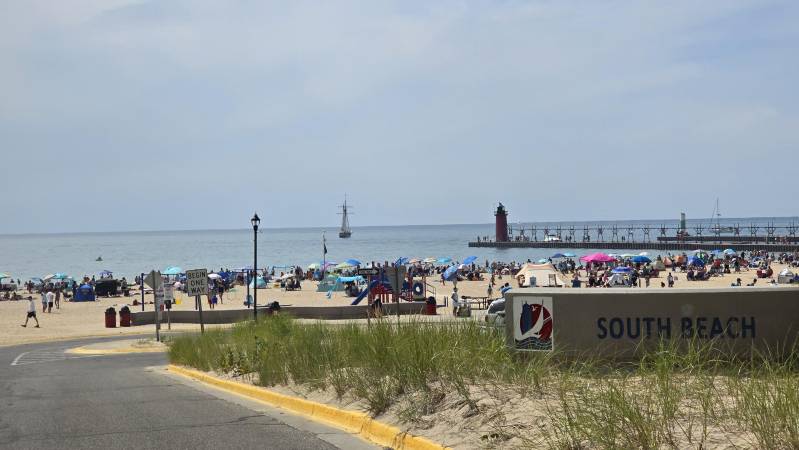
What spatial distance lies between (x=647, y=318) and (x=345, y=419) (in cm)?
361

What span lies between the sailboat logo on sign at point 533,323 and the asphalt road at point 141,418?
2.44m

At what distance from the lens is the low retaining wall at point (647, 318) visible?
9508mm

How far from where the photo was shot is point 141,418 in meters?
10.4

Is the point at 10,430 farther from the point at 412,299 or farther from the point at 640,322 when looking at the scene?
the point at 412,299

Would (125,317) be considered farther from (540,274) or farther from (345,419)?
(345,419)

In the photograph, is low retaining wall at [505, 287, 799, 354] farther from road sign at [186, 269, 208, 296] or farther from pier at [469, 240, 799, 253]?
pier at [469, 240, 799, 253]

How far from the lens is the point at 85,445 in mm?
8594

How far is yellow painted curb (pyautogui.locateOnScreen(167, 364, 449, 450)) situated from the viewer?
7.84 meters

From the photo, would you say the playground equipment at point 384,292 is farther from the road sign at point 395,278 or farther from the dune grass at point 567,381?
the dune grass at point 567,381

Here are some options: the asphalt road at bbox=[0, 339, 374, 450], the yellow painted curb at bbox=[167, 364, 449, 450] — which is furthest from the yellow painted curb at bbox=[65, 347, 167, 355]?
the yellow painted curb at bbox=[167, 364, 449, 450]

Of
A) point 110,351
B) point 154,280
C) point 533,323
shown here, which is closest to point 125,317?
point 154,280

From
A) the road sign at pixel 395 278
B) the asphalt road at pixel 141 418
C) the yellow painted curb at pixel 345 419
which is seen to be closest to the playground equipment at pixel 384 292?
the road sign at pixel 395 278

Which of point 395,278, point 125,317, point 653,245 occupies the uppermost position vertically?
point 395,278

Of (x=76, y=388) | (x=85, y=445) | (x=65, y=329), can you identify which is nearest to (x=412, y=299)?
(x=65, y=329)
